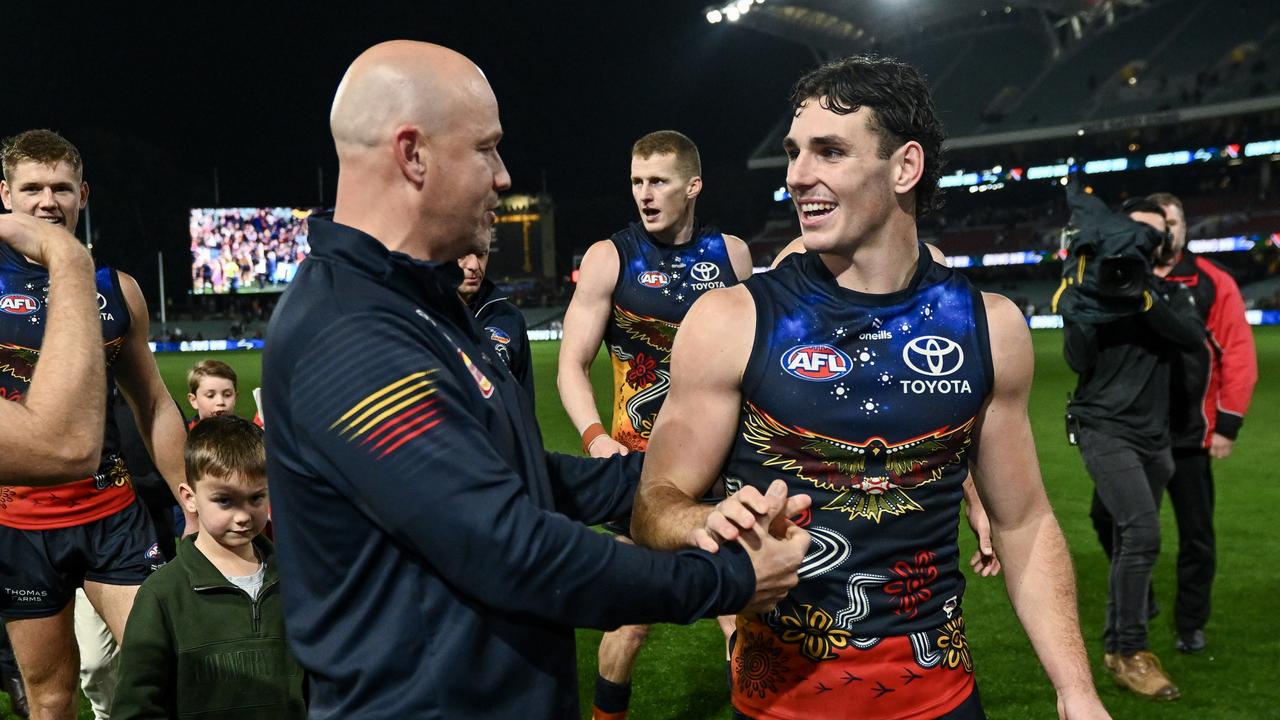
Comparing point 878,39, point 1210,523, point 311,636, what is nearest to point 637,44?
point 878,39

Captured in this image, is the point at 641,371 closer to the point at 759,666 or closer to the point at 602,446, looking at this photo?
the point at 602,446

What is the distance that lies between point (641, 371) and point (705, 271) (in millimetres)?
592

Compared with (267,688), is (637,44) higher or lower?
higher

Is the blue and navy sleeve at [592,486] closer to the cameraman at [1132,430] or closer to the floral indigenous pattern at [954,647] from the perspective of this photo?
the floral indigenous pattern at [954,647]

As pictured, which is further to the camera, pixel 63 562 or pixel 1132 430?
pixel 1132 430

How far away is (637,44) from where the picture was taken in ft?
187

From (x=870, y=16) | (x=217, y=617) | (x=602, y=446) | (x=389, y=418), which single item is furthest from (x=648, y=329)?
(x=870, y=16)

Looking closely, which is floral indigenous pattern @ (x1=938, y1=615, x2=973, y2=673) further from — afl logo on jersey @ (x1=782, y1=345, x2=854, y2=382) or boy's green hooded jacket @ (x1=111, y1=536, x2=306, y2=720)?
boy's green hooded jacket @ (x1=111, y1=536, x2=306, y2=720)

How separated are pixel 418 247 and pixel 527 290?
178 feet

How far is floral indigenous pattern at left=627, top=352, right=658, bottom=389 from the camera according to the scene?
205 inches

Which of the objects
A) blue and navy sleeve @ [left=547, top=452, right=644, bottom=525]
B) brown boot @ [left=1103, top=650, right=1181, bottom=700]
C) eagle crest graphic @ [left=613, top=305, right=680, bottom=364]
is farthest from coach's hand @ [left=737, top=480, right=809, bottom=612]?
brown boot @ [left=1103, top=650, right=1181, bottom=700]

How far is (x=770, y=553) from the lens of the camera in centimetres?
181

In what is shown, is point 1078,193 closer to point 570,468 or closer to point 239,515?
point 570,468

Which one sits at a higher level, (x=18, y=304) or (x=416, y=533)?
(x=18, y=304)
